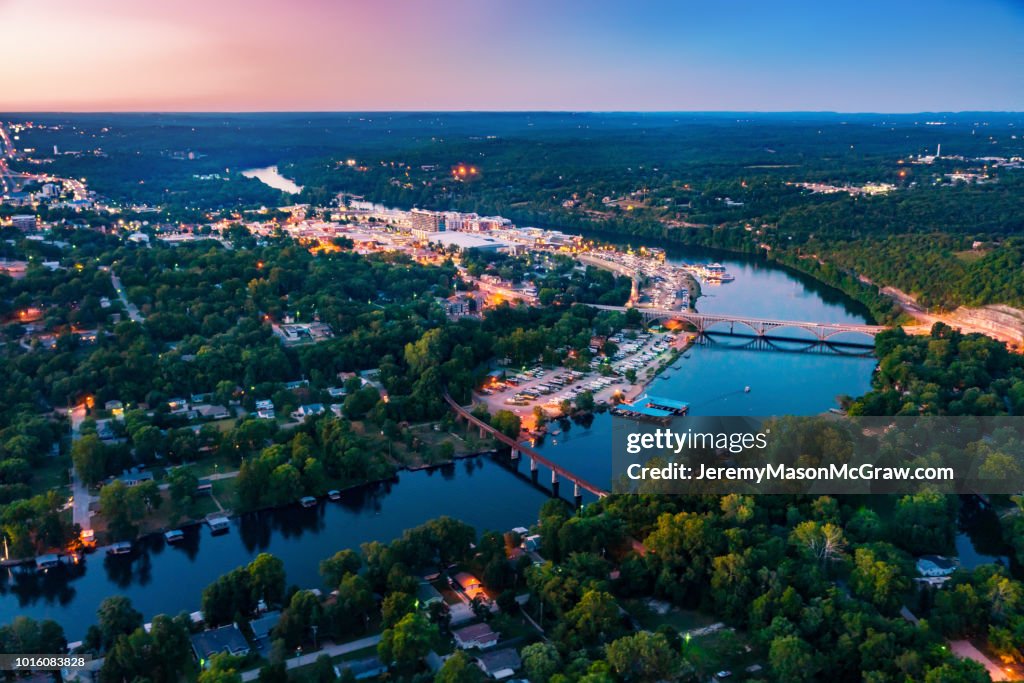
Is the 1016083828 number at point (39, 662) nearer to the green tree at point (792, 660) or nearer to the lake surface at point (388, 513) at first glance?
the lake surface at point (388, 513)

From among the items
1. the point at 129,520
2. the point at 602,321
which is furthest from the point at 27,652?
the point at 602,321

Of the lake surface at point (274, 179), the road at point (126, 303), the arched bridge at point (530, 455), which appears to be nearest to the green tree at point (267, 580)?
the arched bridge at point (530, 455)

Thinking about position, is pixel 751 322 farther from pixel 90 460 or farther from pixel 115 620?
pixel 115 620

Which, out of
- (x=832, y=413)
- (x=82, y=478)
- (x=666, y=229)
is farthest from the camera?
(x=666, y=229)

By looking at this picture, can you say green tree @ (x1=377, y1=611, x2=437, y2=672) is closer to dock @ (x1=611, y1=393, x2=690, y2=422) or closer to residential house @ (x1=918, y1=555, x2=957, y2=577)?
residential house @ (x1=918, y1=555, x2=957, y2=577)

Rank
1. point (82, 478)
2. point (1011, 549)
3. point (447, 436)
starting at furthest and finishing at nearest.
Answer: point (447, 436) < point (82, 478) < point (1011, 549)

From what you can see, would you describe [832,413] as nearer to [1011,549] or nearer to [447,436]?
[1011,549]

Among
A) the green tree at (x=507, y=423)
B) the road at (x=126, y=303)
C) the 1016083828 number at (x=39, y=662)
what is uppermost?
the road at (x=126, y=303)
